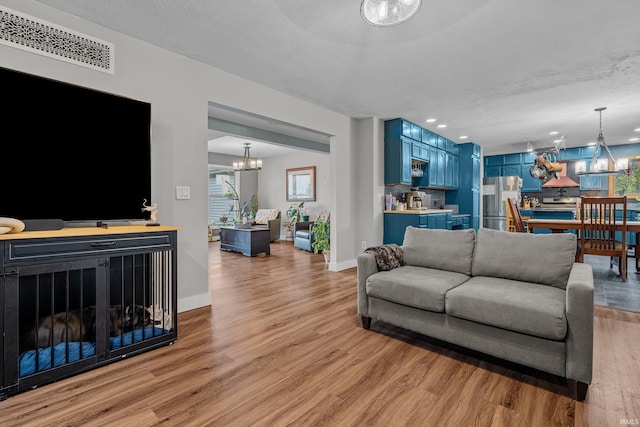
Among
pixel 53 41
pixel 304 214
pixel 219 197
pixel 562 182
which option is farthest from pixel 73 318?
pixel 562 182

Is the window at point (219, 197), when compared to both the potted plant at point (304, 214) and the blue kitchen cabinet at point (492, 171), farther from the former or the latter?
the blue kitchen cabinet at point (492, 171)

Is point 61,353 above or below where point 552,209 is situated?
below

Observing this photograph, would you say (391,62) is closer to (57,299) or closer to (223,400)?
(223,400)

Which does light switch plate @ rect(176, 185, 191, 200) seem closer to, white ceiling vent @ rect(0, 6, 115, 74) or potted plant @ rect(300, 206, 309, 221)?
white ceiling vent @ rect(0, 6, 115, 74)

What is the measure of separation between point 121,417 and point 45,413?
40 cm

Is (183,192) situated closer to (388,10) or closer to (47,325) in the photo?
(47,325)

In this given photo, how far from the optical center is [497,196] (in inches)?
309

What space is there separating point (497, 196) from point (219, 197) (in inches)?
302

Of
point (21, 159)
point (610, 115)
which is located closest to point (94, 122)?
point (21, 159)

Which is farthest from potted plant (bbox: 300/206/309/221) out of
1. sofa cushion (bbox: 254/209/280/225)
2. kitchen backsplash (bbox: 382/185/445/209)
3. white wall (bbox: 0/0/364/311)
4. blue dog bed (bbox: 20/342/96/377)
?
blue dog bed (bbox: 20/342/96/377)

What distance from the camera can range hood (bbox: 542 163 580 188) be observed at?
7.73 meters

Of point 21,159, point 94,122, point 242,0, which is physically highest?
point 242,0

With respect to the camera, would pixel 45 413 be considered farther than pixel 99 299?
No

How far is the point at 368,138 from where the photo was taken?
16.9 ft
